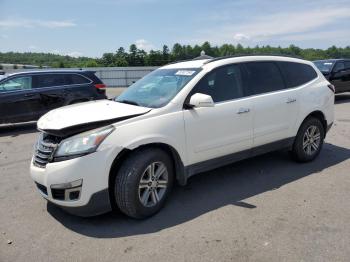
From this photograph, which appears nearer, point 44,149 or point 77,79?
point 44,149

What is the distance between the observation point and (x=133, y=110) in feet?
13.2

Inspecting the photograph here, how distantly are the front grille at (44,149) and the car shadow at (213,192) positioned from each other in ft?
2.32

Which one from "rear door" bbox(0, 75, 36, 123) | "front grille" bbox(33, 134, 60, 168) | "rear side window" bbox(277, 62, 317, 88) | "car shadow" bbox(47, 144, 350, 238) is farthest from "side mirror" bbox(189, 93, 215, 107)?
"rear door" bbox(0, 75, 36, 123)

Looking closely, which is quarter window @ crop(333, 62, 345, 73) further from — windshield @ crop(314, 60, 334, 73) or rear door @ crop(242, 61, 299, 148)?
rear door @ crop(242, 61, 299, 148)

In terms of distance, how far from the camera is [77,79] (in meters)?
10.4

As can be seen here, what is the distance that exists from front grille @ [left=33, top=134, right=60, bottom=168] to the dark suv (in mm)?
6194

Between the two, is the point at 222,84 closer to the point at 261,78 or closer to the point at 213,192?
the point at 261,78

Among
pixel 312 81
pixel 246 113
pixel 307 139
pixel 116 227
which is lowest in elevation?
pixel 116 227

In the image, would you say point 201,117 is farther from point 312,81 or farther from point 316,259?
point 312,81

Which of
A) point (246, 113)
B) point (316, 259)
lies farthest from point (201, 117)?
point (316, 259)

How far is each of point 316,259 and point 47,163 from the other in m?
2.80

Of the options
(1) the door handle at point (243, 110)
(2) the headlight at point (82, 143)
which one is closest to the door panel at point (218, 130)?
(1) the door handle at point (243, 110)

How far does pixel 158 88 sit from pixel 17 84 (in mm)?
6630

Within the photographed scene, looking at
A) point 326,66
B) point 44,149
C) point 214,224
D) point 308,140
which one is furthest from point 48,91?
point 326,66
